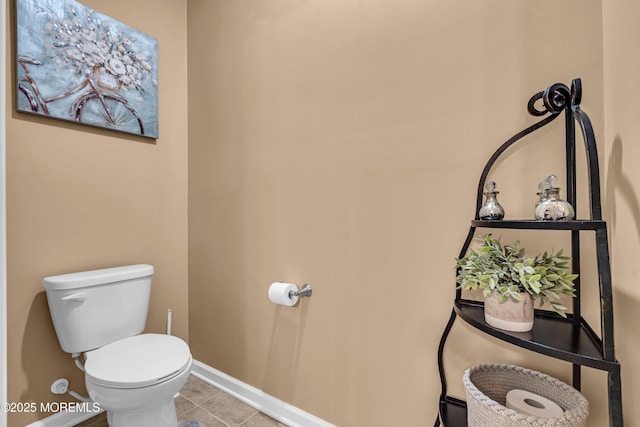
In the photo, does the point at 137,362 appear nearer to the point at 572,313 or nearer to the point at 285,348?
the point at 285,348

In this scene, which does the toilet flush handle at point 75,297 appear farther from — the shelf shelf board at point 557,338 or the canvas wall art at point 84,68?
the shelf shelf board at point 557,338

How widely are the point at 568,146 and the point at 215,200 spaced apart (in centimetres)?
168

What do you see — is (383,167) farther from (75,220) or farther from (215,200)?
(75,220)

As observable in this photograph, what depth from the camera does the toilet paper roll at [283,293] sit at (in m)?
1.40

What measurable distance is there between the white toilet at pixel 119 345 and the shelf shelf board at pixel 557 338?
3.75 ft

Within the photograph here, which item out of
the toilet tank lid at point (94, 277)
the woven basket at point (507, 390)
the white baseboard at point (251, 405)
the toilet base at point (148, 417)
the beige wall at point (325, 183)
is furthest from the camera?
the white baseboard at point (251, 405)

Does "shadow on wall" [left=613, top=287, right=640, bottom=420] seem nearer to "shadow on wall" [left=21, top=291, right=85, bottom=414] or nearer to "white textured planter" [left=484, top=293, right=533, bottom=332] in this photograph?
"white textured planter" [left=484, top=293, right=533, bottom=332]

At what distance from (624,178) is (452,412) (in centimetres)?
85

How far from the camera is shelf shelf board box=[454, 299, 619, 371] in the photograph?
62 cm

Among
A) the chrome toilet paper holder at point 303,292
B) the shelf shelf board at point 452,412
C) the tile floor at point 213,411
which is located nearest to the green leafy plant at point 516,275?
the shelf shelf board at point 452,412

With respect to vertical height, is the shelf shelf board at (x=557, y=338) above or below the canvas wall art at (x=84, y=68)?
below

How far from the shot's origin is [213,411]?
1620 mm

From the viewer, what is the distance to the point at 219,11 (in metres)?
1.80

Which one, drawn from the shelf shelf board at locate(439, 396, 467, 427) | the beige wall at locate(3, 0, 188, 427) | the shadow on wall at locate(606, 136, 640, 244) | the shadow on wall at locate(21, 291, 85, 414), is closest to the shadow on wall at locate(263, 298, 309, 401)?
the shelf shelf board at locate(439, 396, 467, 427)
